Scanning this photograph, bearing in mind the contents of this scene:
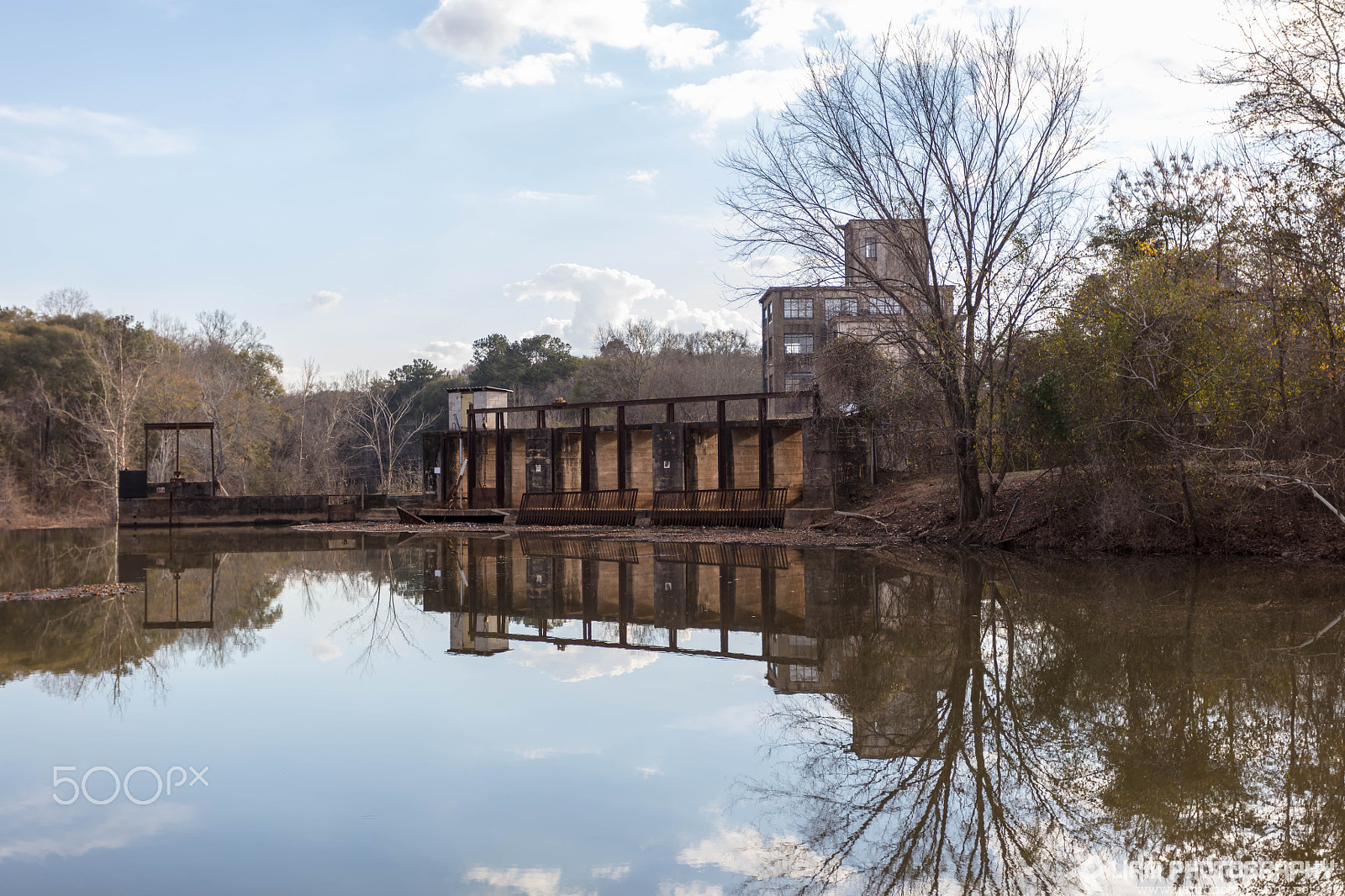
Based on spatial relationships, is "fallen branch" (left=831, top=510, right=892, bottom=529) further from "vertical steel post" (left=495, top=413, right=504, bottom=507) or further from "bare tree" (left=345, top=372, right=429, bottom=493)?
"bare tree" (left=345, top=372, right=429, bottom=493)

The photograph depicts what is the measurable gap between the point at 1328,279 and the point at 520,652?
1239cm

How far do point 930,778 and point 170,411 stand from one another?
A: 4107 centimetres

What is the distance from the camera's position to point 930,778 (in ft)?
16.7

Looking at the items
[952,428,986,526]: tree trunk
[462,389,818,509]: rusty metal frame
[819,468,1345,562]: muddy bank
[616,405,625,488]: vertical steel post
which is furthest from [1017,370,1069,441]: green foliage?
[616,405,625,488]: vertical steel post

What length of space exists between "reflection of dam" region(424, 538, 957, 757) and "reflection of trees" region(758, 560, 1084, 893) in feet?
Answer: 0.13

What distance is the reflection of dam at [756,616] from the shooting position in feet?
22.9

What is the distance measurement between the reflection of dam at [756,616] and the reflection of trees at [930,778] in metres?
0.04

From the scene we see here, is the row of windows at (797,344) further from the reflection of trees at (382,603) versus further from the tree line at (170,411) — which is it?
the reflection of trees at (382,603)

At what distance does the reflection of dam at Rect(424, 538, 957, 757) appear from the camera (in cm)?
696

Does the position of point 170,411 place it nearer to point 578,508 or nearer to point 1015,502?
point 578,508

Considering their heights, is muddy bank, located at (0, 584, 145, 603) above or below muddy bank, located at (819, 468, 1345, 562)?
below

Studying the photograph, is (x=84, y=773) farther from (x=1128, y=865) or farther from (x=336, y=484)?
(x=336, y=484)

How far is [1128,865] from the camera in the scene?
4.04 m

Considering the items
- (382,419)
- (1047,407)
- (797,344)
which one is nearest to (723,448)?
(1047,407)
